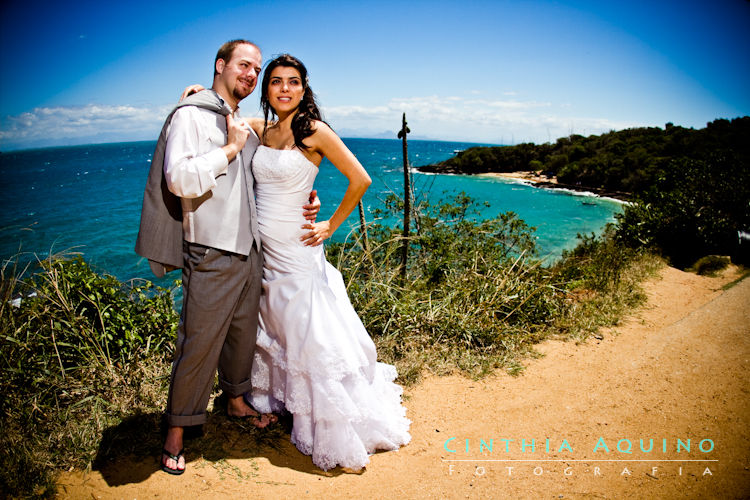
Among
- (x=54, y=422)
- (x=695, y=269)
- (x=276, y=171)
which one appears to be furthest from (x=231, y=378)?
(x=695, y=269)

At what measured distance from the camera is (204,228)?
222 cm

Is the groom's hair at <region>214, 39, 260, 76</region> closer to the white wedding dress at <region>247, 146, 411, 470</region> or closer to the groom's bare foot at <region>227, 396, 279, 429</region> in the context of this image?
the white wedding dress at <region>247, 146, 411, 470</region>

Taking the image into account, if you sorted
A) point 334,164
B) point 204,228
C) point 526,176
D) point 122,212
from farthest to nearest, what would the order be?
1. point 526,176
2. point 122,212
3. point 334,164
4. point 204,228

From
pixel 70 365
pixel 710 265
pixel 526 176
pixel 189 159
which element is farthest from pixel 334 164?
pixel 526 176

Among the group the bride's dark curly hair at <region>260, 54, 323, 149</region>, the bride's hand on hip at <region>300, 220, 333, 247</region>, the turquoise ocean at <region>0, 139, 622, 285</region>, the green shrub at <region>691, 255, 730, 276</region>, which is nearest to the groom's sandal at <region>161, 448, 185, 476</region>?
the bride's hand on hip at <region>300, 220, 333, 247</region>

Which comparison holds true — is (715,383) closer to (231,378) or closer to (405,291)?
(405,291)

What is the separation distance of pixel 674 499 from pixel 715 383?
186cm

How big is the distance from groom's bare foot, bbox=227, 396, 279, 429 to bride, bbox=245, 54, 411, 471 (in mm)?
273

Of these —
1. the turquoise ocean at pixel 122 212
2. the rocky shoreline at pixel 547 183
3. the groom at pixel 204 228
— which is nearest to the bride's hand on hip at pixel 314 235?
the groom at pixel 204 228

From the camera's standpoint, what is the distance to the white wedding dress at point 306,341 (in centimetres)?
243

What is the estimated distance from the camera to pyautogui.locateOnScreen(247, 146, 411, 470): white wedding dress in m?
2.43

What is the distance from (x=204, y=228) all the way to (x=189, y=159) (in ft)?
1.32

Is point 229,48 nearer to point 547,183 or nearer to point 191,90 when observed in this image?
point 191,90

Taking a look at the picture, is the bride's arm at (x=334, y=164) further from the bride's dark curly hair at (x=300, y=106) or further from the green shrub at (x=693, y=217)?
the green shrub at (x=693, y=217)
